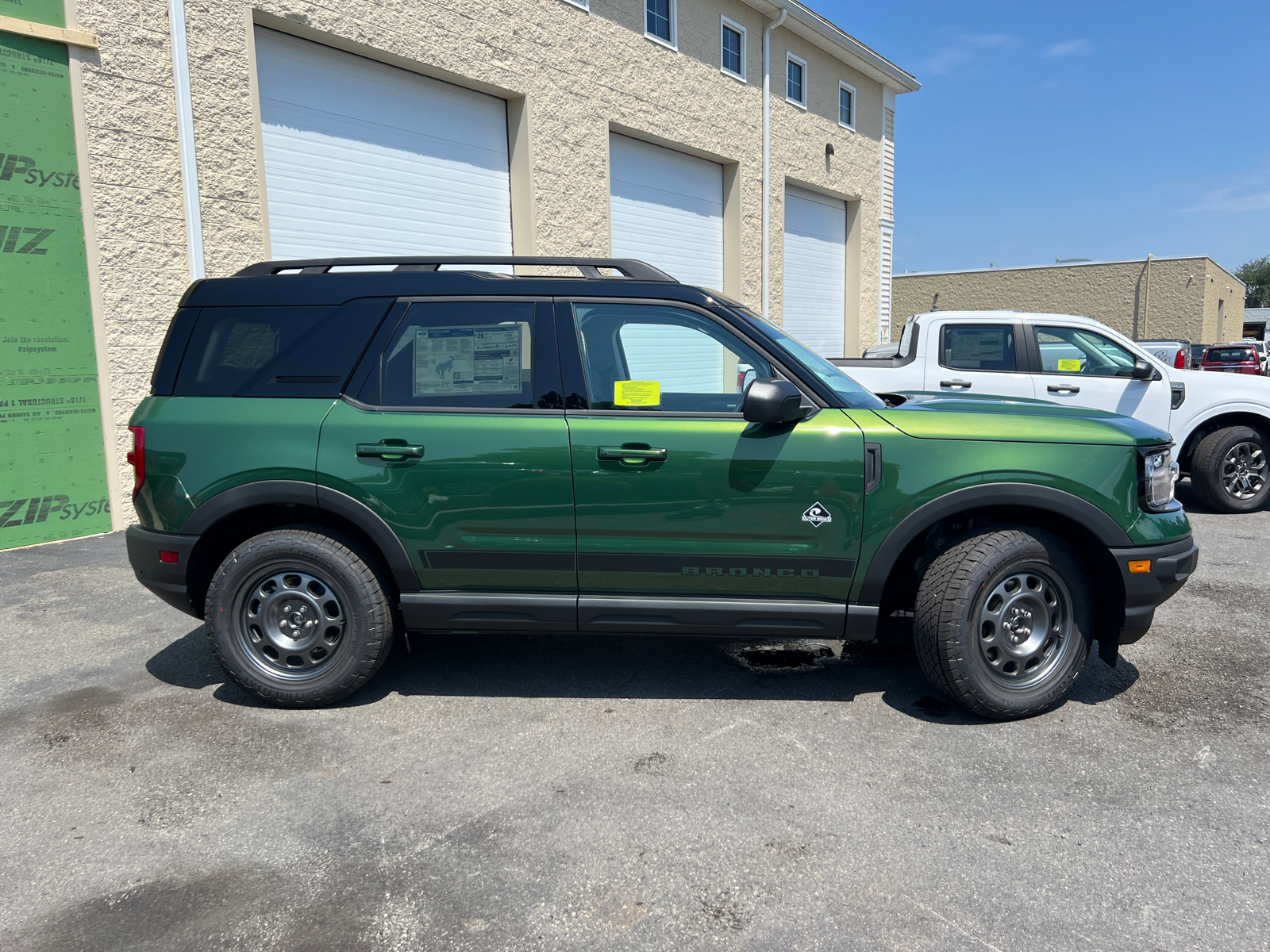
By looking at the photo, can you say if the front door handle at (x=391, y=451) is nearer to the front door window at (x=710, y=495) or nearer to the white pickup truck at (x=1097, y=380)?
the front door window at (x=710, y=495)

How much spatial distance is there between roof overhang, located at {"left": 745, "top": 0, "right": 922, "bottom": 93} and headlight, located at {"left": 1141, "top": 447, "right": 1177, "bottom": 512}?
13.6m

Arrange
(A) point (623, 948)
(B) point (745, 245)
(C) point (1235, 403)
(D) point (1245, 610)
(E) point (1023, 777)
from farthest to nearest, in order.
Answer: (B) point (745, 245), (C) point (1235, 403), (D) point (1245, 610), (E) point (1023, 777), (A) point (623, 948)

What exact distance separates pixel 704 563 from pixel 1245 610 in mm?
3909

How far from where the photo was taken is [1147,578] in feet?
11.8

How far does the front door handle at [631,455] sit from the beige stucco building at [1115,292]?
40909 millimetres

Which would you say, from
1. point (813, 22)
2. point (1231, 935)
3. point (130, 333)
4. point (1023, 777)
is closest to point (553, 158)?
point (130, 333)

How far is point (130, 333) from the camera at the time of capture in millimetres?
7559

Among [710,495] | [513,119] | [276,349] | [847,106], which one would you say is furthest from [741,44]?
[710,495]

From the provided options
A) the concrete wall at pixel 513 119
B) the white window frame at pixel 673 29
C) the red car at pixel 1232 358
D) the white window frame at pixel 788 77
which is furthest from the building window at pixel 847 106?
the red car at pixel 1232 358

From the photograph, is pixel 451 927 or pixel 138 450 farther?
pixel 138 450

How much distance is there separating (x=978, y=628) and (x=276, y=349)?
11.0 feet

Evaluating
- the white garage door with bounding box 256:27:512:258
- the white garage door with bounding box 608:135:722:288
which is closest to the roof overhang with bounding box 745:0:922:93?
the white garage door with bounding box 608:135:722:288

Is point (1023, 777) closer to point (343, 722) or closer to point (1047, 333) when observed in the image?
point (343, 722)

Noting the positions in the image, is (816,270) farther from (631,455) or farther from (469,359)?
(631,455)
